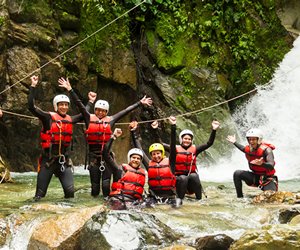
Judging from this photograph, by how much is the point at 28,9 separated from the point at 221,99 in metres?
7.12

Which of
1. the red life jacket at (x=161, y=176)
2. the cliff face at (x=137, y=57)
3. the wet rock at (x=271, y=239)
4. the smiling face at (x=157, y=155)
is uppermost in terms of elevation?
the cliff face at (x=137, y=57)

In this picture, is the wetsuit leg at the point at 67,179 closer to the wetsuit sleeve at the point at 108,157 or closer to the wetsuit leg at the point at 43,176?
the wetsuit leg at the point at 43,176

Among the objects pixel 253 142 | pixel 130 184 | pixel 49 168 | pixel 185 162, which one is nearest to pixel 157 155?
pixel 130 184

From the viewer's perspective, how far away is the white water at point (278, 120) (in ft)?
50.2

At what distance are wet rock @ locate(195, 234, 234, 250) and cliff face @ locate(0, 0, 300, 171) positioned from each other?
8.90 metres

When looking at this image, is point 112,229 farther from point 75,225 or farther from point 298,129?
point 298,129

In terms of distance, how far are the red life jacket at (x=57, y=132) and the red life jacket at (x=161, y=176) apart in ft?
5.37

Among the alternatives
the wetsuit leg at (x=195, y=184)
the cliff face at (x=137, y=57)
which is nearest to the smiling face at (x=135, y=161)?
the wetsuit leg at (x=195, y=184)

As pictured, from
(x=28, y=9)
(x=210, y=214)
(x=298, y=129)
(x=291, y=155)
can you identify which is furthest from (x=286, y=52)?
(x=210, y=214)

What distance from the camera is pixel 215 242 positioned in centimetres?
588

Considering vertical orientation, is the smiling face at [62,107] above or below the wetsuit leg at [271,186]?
above

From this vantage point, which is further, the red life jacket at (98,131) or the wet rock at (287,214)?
the red life jacket at (98,131)

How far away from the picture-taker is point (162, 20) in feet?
54.0

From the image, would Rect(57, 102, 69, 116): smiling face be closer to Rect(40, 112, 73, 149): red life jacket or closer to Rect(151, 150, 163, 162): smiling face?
Rect(40, 112, 73, 149): red life jacket
